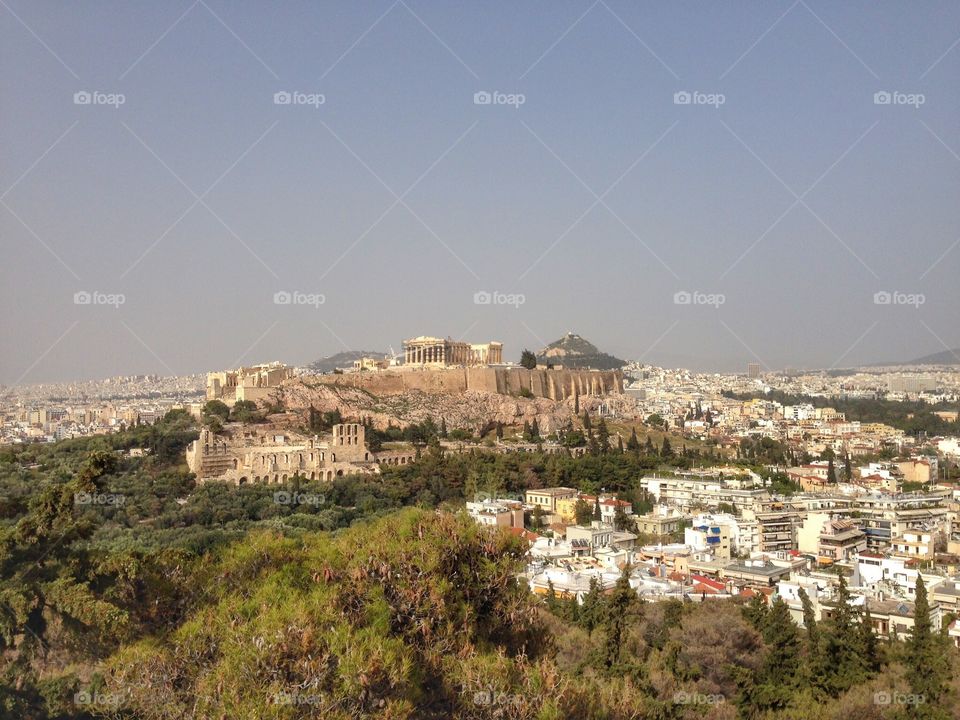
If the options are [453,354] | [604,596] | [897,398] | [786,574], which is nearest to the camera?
[604,596]

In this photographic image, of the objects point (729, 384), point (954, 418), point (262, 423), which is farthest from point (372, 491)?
point (729, 384)

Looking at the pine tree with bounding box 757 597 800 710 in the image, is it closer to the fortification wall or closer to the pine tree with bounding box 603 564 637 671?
the pine tree with bounding box 603 564 637 671

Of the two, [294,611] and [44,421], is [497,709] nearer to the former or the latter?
[294,611]

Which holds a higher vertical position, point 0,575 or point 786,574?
point 0,575

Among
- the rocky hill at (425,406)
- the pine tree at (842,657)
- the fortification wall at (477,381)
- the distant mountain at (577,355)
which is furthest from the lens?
the distant mountain at (577,355)

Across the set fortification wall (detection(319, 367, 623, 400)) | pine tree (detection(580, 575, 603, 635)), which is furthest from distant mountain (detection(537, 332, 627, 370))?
pine tree (detection(580, 575, 603, 635))

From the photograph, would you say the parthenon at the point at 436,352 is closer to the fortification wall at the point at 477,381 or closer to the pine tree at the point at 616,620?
the fortification wall at the point at 477,381

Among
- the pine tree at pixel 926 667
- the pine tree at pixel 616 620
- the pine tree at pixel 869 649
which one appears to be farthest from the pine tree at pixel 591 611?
the pine tree at pixel 926 667
